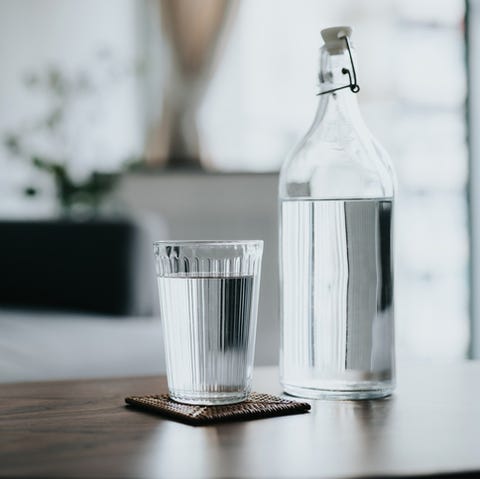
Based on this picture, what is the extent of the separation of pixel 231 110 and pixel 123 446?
2884mm

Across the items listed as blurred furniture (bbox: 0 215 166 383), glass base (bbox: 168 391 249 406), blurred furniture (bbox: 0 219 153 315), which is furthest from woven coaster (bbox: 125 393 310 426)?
blurred furniture (bbox: 0 219 153 315)

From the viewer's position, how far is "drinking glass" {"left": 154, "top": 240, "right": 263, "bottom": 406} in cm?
66

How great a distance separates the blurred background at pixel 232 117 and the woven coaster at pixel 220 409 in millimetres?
2219

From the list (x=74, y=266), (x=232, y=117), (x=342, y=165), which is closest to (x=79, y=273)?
(x=74, y=266)

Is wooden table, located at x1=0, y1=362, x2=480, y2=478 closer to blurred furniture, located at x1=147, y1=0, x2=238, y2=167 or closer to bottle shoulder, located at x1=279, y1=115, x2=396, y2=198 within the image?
bottle shoulder, located at x1=279, y1=115, x2=396, y2=198

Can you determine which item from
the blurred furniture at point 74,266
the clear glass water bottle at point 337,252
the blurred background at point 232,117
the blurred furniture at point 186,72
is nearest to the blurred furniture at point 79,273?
the blurred furniture at point 74,266

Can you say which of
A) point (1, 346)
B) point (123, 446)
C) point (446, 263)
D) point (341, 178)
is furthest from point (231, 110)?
point (123, 446)

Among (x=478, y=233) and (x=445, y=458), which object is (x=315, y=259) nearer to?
(x=445, y=458)

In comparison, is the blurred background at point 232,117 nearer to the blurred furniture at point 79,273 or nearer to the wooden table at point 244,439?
the blurred furniture at point 79,273

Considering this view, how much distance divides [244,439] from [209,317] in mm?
120

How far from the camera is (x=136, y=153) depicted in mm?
3338

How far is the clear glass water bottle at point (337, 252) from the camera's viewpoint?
721mm

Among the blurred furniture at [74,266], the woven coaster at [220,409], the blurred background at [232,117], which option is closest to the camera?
the woven coaster at [220,409]

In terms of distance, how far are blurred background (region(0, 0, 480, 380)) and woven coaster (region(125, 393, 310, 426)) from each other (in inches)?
87.4
